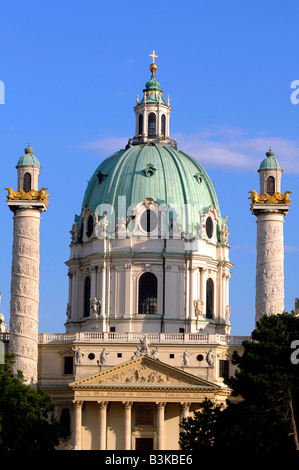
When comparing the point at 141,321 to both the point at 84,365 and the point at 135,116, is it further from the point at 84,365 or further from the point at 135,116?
the point at 135,116

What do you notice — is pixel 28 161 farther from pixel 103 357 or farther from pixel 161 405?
pixel 161 405

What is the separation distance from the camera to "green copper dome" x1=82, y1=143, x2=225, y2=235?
134625mm

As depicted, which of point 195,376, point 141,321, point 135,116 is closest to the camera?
point 195,376

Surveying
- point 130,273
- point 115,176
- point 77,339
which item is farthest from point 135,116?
point 77,339

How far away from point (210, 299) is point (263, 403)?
40562 mm

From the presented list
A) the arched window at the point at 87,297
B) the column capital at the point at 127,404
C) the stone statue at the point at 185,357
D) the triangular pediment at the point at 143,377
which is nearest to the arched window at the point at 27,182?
the arched window at the point at 87,297

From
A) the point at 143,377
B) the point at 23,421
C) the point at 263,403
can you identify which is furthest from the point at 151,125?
the point at 263,403

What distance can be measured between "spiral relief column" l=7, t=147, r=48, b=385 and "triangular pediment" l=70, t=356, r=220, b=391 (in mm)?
5130

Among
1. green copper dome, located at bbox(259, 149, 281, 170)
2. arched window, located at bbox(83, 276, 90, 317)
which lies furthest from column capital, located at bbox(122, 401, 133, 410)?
green copper dome, located at bbox(259, 149, 281, 170)

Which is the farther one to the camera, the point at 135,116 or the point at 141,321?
the point at 135,116

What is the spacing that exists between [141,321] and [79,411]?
12.3 meters

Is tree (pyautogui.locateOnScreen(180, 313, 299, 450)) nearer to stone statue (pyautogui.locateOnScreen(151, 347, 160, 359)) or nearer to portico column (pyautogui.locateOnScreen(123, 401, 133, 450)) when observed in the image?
stone statue (pyautogui.locateOnScreen(151, 347, 160, 359))

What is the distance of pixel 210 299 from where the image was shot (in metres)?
136

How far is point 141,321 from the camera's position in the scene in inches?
5177
